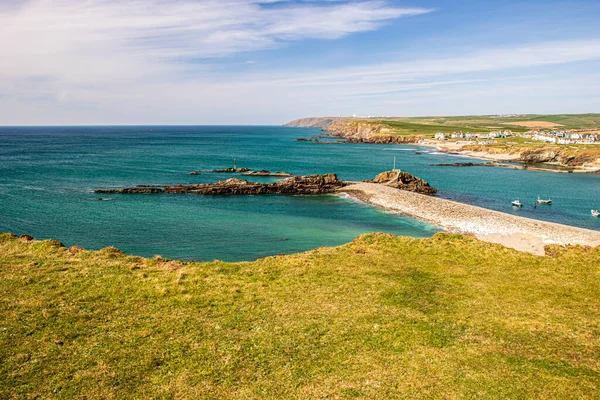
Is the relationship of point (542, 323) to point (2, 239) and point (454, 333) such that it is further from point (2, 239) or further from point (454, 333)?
point (2, 239)

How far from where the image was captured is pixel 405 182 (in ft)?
281

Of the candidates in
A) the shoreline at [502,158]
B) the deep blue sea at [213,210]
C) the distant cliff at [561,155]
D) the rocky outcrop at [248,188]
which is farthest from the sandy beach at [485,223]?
the distant cliff at [561,155]

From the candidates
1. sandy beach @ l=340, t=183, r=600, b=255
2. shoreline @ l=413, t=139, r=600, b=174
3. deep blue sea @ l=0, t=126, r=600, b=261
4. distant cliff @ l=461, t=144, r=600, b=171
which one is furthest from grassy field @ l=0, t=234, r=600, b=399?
distant cliff @ l=461, t=144, r=600, b=171

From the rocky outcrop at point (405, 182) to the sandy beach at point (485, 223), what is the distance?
622cm

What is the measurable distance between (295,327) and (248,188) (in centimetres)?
6240

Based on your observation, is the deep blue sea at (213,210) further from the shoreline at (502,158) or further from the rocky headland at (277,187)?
the shoreline at (502,158)

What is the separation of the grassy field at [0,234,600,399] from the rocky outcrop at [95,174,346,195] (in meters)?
49.3

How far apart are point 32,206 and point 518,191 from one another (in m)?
93.6

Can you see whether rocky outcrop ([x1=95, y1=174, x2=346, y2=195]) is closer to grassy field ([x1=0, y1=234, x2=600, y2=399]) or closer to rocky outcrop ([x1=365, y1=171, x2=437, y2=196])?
rocky outcrop ([x1=365, y1=171, x2=437, y2=196])

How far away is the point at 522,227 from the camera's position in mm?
51312

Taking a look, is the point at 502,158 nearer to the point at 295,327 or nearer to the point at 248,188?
the point at 248,188

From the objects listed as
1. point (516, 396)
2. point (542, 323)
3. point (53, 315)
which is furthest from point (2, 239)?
point (542, 323)

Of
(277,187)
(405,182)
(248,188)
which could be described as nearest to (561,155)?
(405,182)

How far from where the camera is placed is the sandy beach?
4497cm
